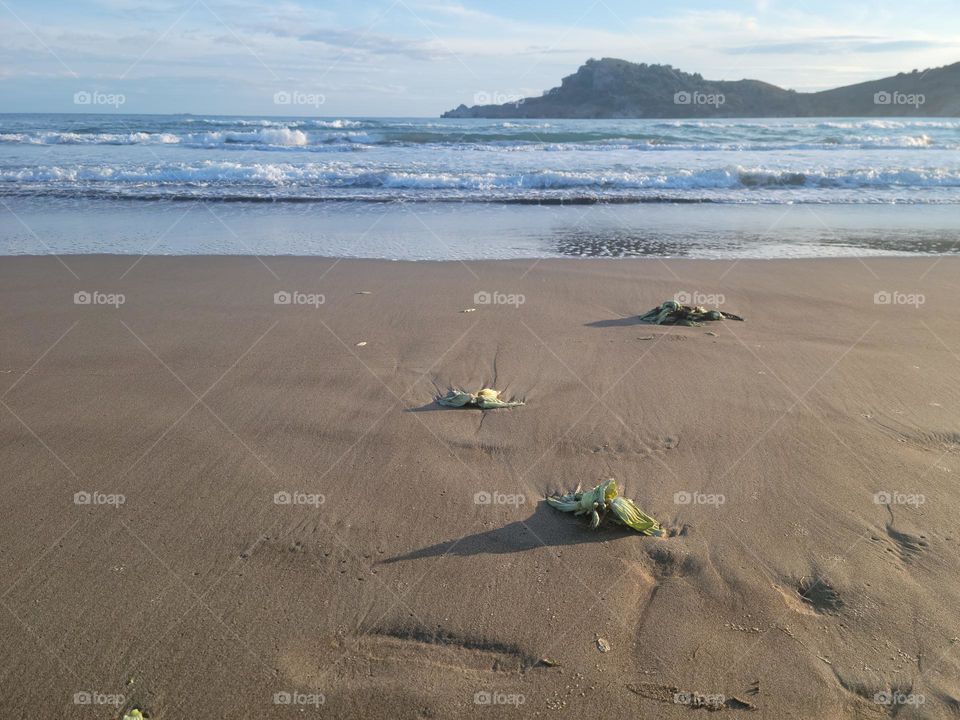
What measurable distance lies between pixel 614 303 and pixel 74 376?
4.71m

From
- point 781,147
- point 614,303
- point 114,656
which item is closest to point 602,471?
point 114,656

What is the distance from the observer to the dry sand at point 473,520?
8.08 feet

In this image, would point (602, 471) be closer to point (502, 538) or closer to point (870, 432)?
point (502, 538)

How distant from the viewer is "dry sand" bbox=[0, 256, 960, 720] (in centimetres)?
246

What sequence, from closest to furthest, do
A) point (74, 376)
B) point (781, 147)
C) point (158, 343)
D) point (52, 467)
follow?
point (52, 467) → point (74, 376) → point (158, 343) → point (781, 147)

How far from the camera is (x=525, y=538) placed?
3.24 meters

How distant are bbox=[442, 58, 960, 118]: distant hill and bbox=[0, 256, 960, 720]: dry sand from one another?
45.9 metres

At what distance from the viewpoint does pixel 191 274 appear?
809 cm

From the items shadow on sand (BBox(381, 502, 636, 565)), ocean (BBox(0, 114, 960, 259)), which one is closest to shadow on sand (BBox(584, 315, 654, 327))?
ocean (BBox(0, 114, 960, 259))

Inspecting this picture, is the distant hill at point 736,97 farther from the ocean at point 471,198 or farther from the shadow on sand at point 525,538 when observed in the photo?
the shadow on sand at point 525,538

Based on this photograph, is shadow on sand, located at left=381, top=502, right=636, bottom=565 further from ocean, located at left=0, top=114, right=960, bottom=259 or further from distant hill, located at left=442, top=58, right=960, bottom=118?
distant hill, located at left=442, top=58, right=960, bottom=118

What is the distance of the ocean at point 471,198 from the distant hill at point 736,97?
26.9m

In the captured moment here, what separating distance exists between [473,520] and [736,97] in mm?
57222

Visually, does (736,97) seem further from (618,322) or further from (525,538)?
(525,538)
